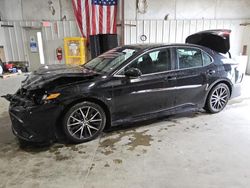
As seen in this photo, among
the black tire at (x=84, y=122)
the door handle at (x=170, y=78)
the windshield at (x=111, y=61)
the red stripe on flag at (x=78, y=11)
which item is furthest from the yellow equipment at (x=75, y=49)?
the black tire at (x=84, y=122)

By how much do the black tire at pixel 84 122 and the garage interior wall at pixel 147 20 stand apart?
238 inches

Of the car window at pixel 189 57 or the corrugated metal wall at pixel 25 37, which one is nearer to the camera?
the car window at pixel 189 57

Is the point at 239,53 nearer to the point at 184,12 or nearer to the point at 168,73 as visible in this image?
the point at 184,12

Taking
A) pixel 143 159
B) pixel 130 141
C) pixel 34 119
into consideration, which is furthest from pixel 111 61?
pixel 143 159

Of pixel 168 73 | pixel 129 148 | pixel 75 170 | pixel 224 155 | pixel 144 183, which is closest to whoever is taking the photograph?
pixel 144 183

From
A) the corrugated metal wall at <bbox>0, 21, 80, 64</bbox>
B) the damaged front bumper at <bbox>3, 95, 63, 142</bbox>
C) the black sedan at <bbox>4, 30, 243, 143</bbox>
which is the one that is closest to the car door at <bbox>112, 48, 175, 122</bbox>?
the black sedan at <bbox>4, 30, 243, 143</bbox>

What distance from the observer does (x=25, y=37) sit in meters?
8.29

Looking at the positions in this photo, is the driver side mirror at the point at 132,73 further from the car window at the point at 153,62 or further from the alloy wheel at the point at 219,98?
the alloy wheel at the point at 219,98

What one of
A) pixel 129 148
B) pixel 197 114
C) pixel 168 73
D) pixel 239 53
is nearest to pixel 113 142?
pixel 129 148

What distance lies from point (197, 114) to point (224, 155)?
53.0 inches

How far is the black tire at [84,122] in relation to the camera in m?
2.64

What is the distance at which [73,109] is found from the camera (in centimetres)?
263

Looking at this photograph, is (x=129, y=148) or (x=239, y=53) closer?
(x=129, y=148)

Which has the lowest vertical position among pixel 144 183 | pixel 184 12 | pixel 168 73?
pixel 144 183
